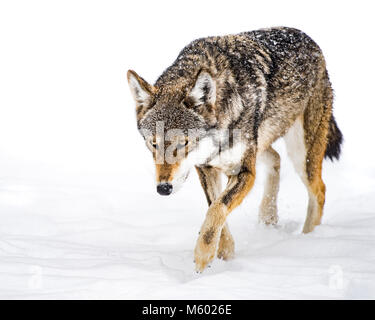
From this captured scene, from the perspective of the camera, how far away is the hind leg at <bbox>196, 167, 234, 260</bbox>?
4309mm

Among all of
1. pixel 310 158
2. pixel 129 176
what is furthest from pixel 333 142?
pixel 129 176

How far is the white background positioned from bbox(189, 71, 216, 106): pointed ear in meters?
1.27

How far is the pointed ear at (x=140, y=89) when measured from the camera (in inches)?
156

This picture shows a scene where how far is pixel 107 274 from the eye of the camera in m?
3.61

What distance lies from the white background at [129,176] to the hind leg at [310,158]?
0.26 m

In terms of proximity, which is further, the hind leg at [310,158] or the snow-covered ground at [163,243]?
the hind leg at [310,158]

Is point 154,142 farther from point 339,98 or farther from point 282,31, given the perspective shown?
point 339,98

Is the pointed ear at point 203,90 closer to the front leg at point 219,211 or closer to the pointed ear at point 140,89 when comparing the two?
the pointed ear at point 140,89

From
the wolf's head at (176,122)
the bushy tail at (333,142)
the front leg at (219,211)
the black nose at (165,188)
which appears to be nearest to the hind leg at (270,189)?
the bushy tail at (333,142)

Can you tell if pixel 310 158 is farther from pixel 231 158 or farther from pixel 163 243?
pixel 163 243

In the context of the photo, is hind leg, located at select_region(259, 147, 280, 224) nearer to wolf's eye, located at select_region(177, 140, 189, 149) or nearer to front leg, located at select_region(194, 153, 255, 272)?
front leg, located at select_region(194, 153, 255, 272)

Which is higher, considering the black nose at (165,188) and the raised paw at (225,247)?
the black nose at (165,188)

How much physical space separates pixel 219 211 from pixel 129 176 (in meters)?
4.21
